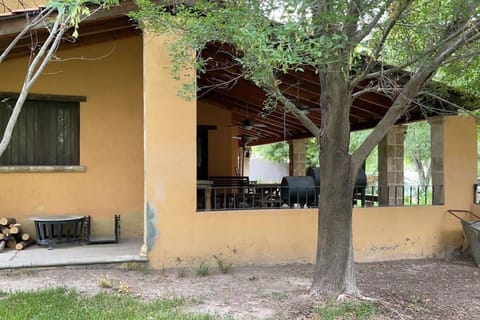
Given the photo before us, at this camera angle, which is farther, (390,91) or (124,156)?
(124,156)

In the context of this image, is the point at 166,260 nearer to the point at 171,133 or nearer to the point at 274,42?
the point at 171,133

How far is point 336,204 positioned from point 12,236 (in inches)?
206

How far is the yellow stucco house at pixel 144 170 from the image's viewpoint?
610cm

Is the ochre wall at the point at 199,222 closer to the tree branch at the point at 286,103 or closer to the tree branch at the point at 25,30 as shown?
the tree branch at the point at 286,103

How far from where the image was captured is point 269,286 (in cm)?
547

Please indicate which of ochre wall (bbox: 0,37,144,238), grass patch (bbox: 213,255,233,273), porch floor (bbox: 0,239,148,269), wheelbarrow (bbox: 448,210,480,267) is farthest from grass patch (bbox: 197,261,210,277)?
wheelbarrow (bbox: 448,210,480,267)

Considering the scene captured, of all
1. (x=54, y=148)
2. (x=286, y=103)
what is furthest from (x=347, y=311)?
(x=54, y=148)

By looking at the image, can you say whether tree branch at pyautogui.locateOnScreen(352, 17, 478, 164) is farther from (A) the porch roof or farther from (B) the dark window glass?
(B) the dark window glass

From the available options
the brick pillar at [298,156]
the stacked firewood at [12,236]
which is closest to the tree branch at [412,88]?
the stacked firewood at [12,236]

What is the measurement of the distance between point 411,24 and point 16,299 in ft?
17.4

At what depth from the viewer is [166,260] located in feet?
19.8

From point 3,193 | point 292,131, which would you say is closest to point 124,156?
point 3,193

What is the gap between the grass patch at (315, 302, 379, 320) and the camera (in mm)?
4367

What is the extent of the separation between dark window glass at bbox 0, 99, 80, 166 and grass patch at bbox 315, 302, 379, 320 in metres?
5.21
